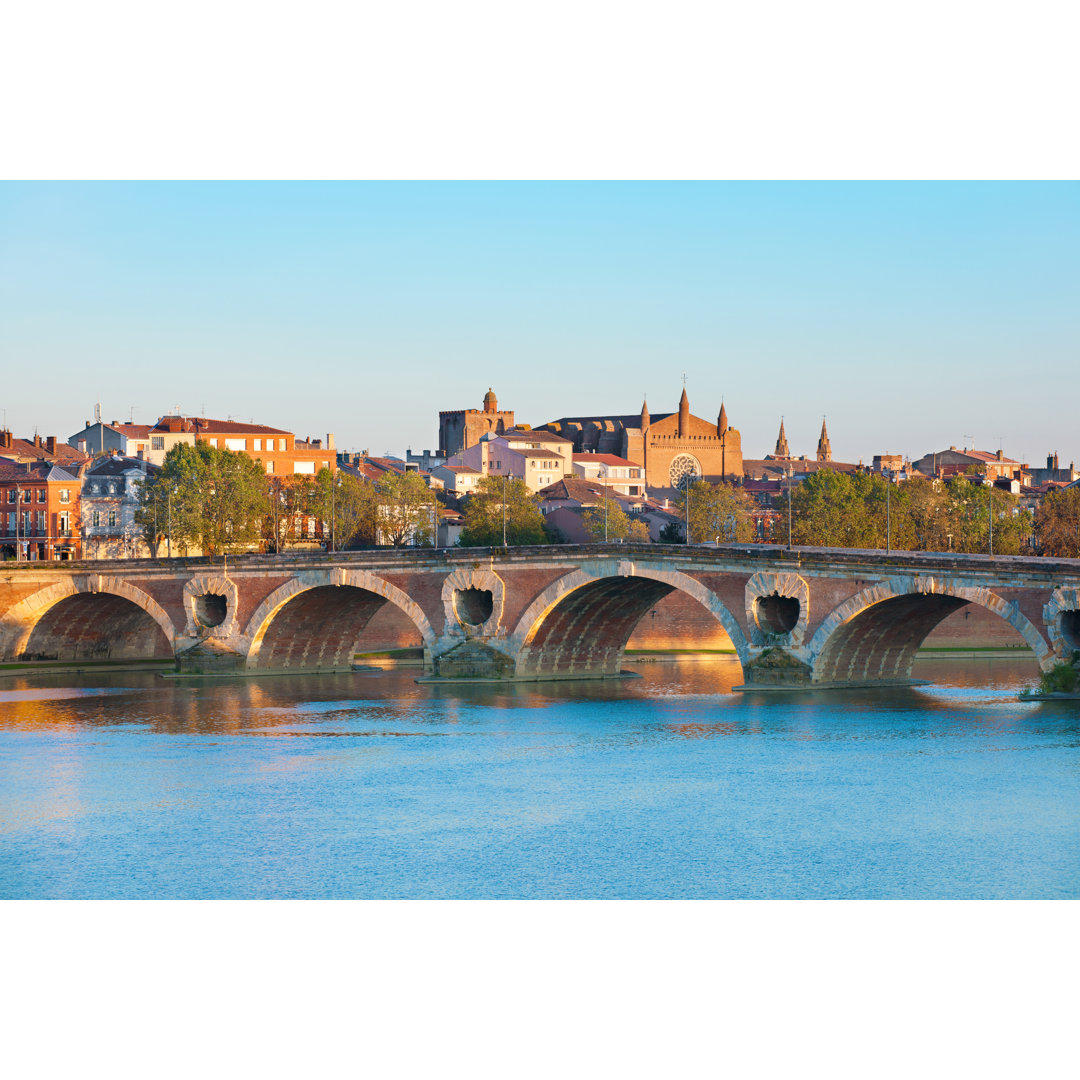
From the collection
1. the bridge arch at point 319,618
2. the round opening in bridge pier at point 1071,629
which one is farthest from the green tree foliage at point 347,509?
the round opening in bridge pier at point 1071,629

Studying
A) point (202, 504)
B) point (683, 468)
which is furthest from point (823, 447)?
point (202, 504)

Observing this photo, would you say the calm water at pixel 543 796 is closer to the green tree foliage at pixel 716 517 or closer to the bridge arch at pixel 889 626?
the bridge arch at pixel 889 626

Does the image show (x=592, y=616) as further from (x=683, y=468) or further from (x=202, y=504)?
(x=683, y=468)

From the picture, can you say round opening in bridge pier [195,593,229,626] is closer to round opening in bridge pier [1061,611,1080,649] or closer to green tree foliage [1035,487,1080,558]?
round opening in bridge pier [1061,611,1080,649]

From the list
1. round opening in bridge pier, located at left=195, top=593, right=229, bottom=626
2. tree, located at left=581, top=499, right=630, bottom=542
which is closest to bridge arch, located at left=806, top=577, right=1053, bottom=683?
round opening in bridge pier, located at left=195, top=593, right=229, bottom=626

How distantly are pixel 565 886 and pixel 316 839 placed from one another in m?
5.99

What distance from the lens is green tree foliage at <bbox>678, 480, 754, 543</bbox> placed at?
90.9 metres

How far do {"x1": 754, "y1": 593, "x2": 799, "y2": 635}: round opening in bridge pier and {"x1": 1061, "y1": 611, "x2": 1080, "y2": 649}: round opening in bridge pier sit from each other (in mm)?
8755

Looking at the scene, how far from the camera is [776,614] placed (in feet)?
163

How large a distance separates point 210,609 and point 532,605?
42.0ft

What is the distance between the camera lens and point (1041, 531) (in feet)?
266

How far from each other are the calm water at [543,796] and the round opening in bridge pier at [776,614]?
7.51 feet

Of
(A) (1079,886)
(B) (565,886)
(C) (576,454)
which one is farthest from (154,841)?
(C) (576,454)

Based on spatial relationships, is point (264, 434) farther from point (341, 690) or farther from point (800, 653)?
point (800, 653)
